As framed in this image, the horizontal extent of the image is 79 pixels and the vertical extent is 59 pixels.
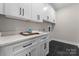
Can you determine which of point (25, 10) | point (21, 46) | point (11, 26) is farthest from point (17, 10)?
point (21, 46)

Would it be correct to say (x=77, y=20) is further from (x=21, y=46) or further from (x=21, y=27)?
(x=21, y=46)

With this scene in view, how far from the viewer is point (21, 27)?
1864 mm

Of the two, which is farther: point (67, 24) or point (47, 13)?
point (67, 24)

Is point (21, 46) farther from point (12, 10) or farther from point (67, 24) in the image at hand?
point (67, 24)

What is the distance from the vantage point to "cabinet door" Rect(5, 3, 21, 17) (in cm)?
110

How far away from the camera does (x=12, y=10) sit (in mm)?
1210

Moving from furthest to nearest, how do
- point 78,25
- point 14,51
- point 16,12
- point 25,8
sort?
point 78,25, point 25,8, point 16,12, point 14,51

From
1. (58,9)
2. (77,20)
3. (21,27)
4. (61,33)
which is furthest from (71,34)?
(21,27)

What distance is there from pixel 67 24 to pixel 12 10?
3427 mm

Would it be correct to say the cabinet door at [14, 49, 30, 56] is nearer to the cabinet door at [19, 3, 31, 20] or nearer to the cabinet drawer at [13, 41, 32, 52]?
the cabinet drawer at [13, 41, 32, 52]

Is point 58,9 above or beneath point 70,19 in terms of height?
above

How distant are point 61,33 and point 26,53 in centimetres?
336

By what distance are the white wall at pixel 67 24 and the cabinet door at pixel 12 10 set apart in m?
3.20

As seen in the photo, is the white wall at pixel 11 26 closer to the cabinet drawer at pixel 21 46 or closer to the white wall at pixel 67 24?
the cabinet drawer at pixel 21 46
